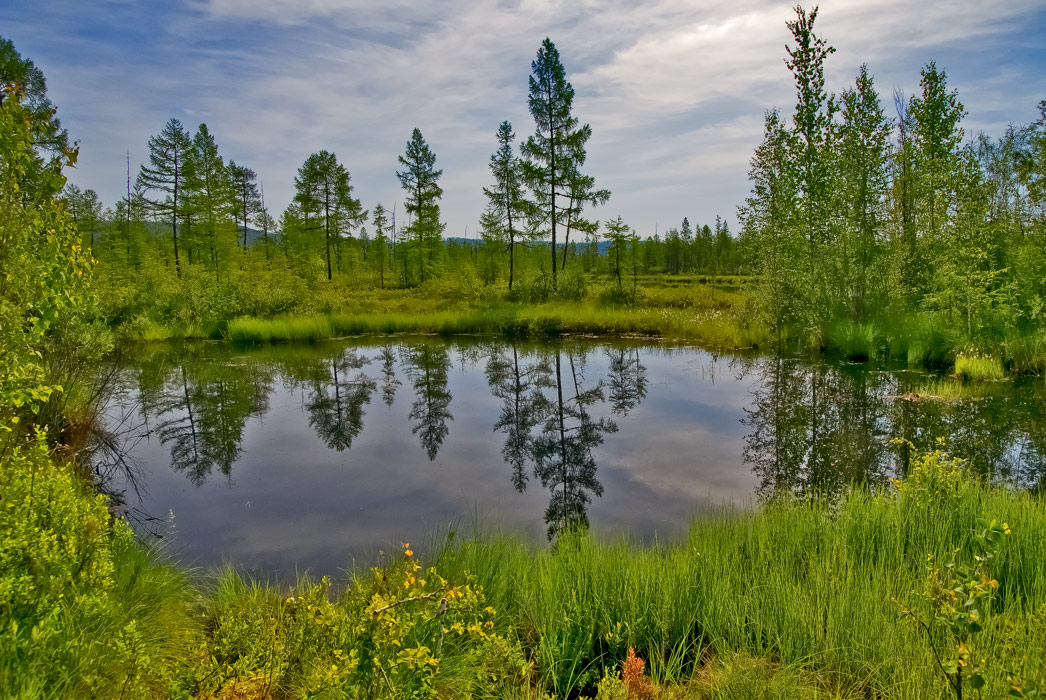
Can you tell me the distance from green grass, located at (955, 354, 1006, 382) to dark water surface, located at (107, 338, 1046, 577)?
646 millimetres

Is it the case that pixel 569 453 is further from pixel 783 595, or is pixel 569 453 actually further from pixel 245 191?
pixel 245 191

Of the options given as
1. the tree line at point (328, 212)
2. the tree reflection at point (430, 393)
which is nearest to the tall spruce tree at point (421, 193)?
the tree line at point (328, 212)

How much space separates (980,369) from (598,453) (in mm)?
8639

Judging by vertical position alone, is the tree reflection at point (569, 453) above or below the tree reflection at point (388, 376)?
below

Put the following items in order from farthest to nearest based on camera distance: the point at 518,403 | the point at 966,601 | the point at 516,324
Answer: the point at 516,324, the point at 518,403, the point at 966,601

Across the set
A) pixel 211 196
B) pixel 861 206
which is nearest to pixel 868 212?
pixel 861 206

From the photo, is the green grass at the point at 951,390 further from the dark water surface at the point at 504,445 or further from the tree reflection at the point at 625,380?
the tree reflection at the point at 625,380

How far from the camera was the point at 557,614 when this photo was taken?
375cm

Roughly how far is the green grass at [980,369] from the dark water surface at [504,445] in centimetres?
65

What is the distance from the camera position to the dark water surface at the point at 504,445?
623 cm

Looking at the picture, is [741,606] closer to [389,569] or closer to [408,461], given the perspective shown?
[389,569]

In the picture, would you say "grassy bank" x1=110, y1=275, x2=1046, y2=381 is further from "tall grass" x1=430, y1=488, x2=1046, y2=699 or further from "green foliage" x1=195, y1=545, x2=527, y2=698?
"green foliage" x1=195, y1=545, x2=527, y2=698

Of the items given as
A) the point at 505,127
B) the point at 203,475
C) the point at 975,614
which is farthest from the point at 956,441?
the point at 505,127

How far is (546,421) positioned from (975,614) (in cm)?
872
